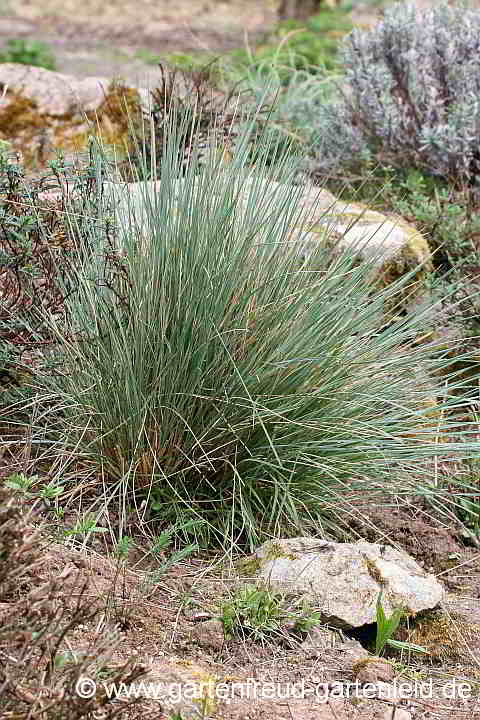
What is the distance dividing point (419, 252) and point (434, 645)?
1.84 metres

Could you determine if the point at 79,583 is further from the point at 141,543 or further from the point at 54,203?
the point at 54,203

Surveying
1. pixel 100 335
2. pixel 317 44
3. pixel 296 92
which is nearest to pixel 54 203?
pixel 100 335

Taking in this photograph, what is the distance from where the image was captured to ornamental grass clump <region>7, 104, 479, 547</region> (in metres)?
2.47

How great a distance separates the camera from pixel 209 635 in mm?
2057

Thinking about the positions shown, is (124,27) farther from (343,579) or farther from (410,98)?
(343,579)

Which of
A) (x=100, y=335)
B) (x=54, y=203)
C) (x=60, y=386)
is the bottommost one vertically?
(x=60, y=386)

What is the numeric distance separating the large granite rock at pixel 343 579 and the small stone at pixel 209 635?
0.18m

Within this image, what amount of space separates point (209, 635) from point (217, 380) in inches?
29.2

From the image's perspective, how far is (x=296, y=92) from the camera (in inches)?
214

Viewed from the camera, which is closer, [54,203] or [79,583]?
[79,583]

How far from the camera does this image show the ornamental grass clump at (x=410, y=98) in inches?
168

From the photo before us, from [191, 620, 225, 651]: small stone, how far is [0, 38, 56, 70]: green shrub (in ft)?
21.7

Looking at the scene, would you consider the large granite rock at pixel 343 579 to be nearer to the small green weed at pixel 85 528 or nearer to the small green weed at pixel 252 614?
the small green weed at pixel 252 614

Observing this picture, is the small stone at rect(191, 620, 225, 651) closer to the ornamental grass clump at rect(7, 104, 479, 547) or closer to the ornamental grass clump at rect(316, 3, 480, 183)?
the ornamental grass clump at rect(7, 104, 479, 547)
